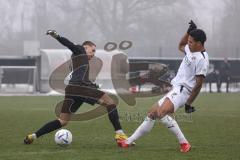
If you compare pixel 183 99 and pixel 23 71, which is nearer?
pixel 183 99

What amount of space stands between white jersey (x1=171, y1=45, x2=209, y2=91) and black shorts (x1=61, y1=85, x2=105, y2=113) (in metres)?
1.76

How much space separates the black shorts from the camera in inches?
449

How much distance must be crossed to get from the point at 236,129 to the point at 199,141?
2.75 m

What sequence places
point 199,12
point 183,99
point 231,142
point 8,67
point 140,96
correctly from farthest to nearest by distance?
point 199,12, point 8,67, point 140,96, point 231,142, point 183,99

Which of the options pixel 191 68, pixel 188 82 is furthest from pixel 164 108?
pixel 191 68

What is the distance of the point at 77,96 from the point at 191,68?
233cm

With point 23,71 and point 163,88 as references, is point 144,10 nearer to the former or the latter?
point 23,71

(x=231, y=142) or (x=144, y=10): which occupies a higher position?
(x=144, y=10)

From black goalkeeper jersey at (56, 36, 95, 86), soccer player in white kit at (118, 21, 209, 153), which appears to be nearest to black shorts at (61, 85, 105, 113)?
black goalkeeper jersey at (56, 36, 95, 86)

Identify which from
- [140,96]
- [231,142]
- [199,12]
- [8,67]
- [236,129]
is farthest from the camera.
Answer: [199,12]

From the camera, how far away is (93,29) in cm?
6925

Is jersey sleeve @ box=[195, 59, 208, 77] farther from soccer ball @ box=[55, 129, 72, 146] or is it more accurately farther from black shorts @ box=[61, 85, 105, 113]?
soccer ball @ box=[55, 129, 72, 146]

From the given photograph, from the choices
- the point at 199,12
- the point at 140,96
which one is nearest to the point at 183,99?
the point at 140,96

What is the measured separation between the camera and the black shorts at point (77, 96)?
11414 millimetres
